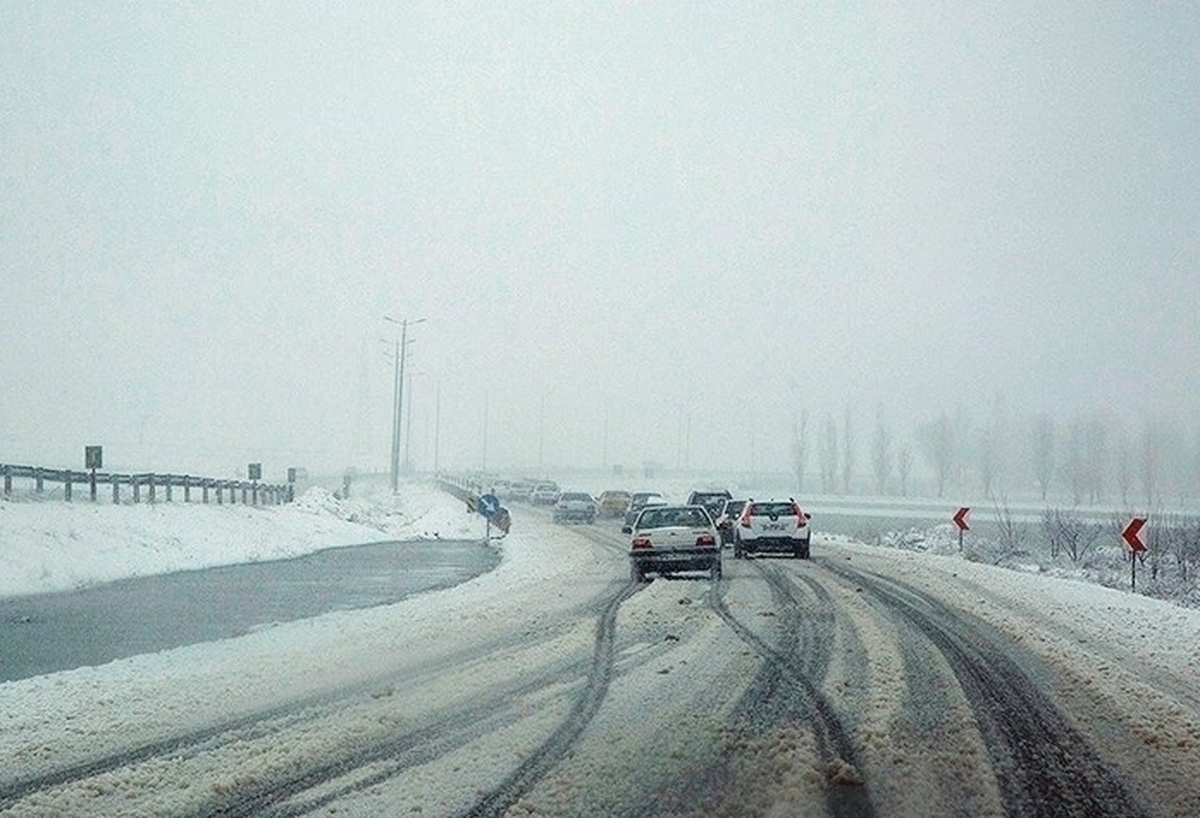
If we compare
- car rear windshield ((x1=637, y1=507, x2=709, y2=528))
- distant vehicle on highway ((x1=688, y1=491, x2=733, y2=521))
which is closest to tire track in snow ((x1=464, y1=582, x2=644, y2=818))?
car rear windshield ((x1=637, y1=507, x2=709, y2=528))

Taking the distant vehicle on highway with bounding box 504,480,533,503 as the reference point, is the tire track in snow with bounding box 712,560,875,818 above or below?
below

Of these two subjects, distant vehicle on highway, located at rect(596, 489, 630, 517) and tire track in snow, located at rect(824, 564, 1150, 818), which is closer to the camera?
tire track in snow, located at rect(824, 564, 1150, 818)

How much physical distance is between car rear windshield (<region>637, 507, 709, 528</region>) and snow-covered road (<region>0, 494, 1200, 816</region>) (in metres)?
6.61

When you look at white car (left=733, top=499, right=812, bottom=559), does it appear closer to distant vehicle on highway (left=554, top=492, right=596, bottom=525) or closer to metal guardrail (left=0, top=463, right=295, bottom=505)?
metal guardrail (left=0, top=463, right=295, bottom=505)

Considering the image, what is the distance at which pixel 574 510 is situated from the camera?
5934cm

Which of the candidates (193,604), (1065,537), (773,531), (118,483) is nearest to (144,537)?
(118,483)

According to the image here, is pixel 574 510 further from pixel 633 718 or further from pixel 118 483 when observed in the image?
pixel 633 718

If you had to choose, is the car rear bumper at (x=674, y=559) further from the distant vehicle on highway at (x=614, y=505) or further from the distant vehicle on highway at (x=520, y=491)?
the distant vehicle on highway at (x=520, y=491)

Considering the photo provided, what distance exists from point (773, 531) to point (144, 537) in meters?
15.6

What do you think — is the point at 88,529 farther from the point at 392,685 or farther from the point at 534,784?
the point at 534,784

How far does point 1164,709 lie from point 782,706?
3267 millimetres

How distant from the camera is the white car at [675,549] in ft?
80.9

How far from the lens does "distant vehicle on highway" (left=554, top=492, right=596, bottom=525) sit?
195 feet

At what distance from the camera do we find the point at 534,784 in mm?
7801
